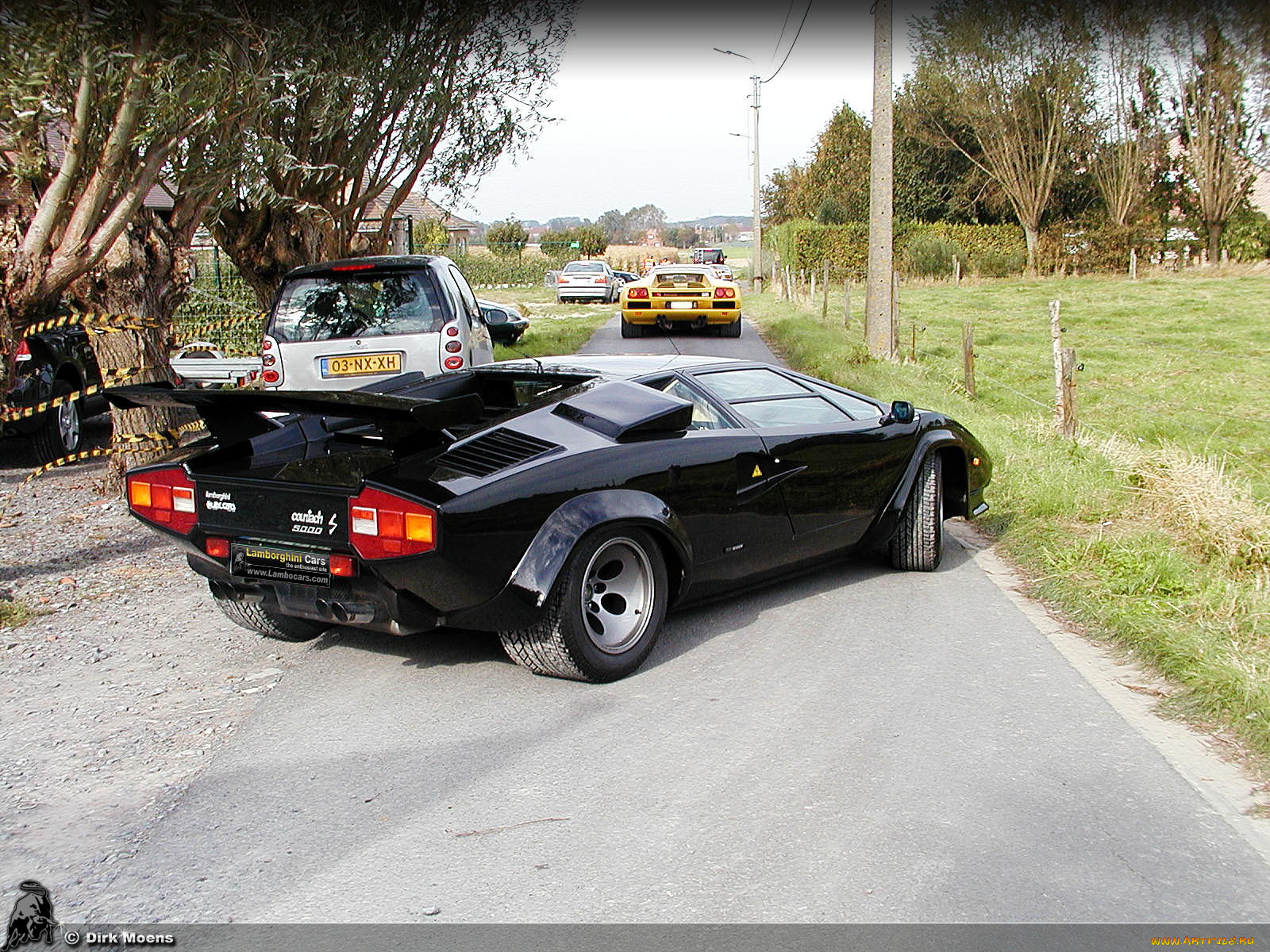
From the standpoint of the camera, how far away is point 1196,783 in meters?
4.07

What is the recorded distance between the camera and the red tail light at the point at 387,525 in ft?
14.7

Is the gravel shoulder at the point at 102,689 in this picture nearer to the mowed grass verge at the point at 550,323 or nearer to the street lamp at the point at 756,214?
the mowed grass verge at the point at 550,323

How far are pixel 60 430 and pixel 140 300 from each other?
2.64 meters

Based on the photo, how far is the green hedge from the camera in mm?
48094

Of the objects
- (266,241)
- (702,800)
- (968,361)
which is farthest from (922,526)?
(266,241)

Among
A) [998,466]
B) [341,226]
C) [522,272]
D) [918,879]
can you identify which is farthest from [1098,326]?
[522,272]

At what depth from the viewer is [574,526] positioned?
4.82 metres

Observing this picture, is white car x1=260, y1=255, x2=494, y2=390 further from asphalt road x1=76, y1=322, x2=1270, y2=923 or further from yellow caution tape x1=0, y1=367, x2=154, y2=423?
asphalt road x1=76, y1=322, x2=1270, y2=923

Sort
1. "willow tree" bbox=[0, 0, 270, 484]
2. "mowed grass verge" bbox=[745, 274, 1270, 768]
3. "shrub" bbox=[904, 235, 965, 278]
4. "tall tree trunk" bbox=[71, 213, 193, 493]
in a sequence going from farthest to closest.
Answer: "shrub" bbox=[904, 235, 965, 278], "tall tree trunk" bbox=[71, 213, 193, 493], "willow tree" bbox=[0, 0, 270, 484], "mowed grass verge" bbox=[745, 274, 1270, 768]

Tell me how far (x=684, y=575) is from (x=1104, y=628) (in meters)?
2.11

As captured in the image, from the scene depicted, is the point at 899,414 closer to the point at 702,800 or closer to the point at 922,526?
the point at 922,526

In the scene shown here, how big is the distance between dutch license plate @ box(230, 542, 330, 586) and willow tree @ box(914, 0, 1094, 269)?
48.8 m

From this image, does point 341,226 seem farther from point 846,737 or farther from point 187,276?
point 846,737

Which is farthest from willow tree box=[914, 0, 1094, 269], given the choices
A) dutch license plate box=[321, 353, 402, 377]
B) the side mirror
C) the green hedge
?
the side mirror
